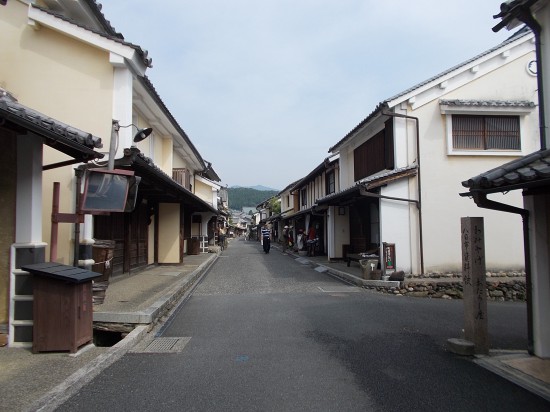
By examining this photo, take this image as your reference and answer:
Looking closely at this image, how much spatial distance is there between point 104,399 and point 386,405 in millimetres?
3003

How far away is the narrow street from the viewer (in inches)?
174

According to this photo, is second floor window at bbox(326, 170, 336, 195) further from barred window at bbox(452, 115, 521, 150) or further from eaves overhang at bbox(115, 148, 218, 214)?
barred window at bbox(452, 115, 521, 150)

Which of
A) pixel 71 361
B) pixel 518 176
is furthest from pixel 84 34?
pixel 518 176

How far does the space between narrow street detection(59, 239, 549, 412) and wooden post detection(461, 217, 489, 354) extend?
0.51 meters

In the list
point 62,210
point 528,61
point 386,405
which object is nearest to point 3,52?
point 62,210

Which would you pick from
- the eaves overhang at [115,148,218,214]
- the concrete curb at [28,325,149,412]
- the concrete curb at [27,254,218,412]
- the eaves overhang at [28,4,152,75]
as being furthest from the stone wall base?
the eaves overhang at [28,4,152,75]

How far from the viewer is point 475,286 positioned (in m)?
6.47

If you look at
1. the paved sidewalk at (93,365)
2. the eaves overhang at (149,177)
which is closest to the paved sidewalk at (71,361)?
the paved sidewalk at (93,365)

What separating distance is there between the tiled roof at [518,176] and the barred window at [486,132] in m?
8.97

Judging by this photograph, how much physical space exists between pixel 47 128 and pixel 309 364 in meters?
4.81

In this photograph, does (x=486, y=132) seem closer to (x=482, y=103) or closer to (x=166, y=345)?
(x=482, y=103)

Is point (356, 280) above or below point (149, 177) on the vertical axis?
below

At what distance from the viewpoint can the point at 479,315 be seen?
6.32 metres

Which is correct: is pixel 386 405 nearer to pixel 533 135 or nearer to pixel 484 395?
pixel 484 395
